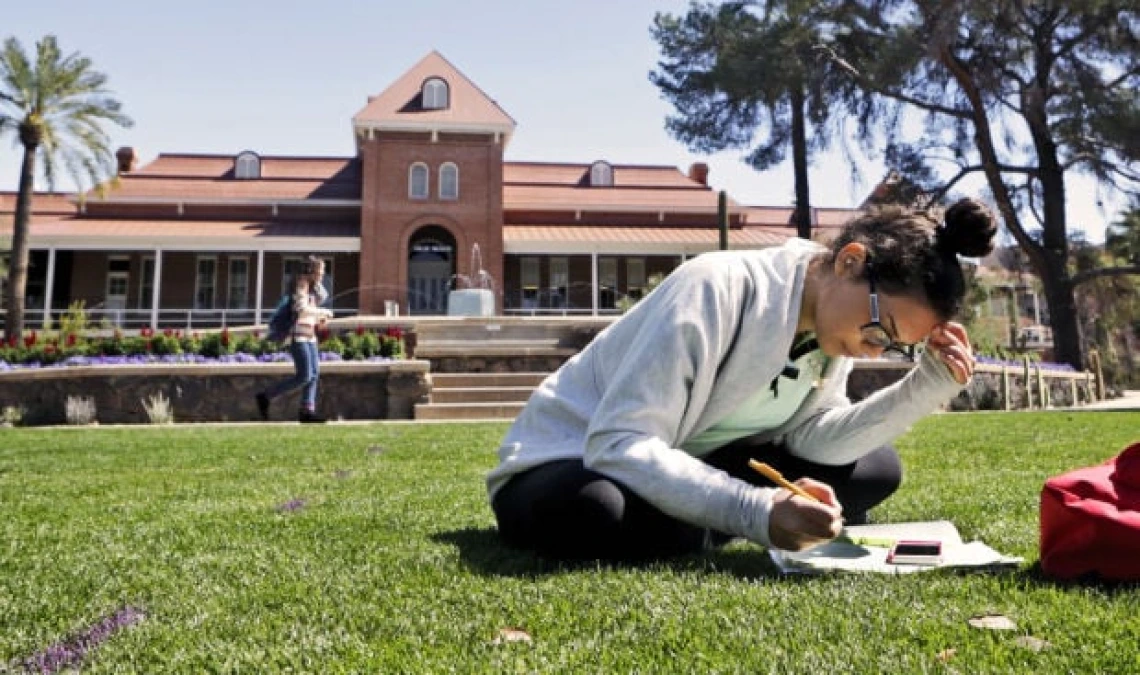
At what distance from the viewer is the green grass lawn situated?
150cm

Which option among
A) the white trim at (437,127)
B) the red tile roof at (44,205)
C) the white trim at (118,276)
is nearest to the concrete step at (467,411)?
the white trim at (437,127)

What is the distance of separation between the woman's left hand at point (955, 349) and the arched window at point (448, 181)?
25.5m

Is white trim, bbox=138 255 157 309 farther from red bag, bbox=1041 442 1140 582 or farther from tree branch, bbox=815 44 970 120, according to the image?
red bag, bbox=1041 442 1140 582

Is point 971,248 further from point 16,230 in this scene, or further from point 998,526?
point 16,230

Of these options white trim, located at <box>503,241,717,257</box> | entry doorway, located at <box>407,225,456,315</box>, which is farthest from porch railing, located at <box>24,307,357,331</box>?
white trim, located at <box>503,241,717,257</box>

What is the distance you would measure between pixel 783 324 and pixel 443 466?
359cm

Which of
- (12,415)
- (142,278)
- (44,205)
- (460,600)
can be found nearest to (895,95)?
(12,415)

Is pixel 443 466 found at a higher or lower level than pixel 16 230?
lower

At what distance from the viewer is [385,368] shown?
35.6ft

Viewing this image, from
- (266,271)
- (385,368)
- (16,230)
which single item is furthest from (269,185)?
(385,368)

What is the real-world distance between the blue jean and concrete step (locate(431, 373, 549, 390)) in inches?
109

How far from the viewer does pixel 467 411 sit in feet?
35.8

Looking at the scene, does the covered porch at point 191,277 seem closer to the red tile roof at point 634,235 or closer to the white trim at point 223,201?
the white trim at point 223,201

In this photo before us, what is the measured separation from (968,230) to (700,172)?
34.5 meters
